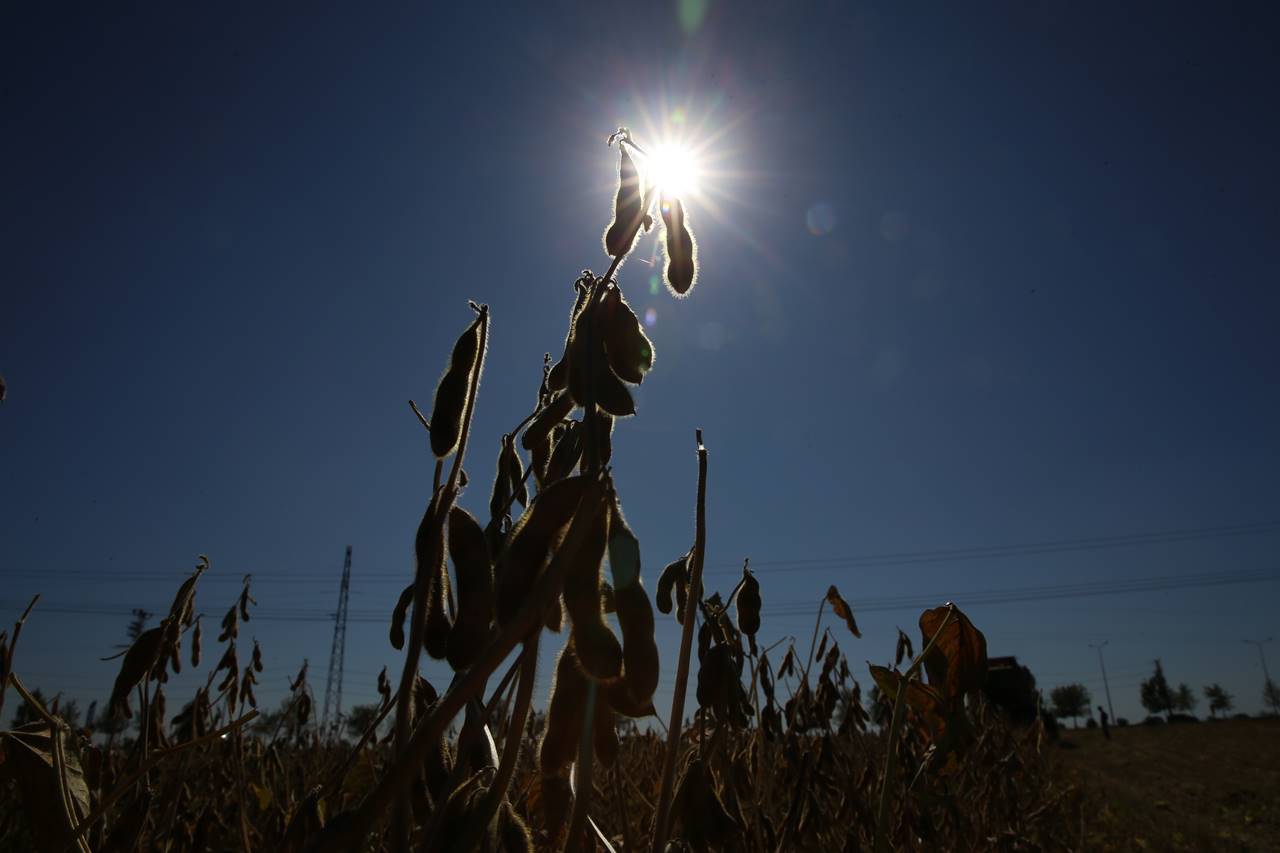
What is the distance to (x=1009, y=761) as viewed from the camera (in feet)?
13.5

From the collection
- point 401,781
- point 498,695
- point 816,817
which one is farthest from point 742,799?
point 401,781

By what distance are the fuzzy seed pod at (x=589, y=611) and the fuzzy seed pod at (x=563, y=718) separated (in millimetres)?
108

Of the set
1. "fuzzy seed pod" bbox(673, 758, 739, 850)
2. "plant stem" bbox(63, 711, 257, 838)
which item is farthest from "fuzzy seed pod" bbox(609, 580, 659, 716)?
"fuzzy seed pod" bbox(673, 758, 739, 850)

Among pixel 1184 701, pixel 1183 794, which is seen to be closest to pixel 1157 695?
pixel 1184 701

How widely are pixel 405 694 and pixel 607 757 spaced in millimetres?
196

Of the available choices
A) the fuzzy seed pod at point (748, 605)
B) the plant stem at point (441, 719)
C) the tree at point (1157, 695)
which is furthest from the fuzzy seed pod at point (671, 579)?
the tree at point (1157, 695)

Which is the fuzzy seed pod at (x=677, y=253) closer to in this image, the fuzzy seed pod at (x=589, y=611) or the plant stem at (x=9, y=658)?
the fuzzy seed pod at (x=589, y=611)

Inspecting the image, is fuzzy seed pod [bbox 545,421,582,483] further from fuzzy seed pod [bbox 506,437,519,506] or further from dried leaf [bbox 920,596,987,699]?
dried leaf [bbox 920,596,987,699]

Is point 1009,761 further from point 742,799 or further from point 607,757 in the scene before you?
point 607,757

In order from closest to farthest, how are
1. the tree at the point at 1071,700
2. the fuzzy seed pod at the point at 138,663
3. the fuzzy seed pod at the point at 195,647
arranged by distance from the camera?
the fuzzy seed pod at the point at 138,663
the fuzzy seed pod at the point at 195,647
the tree at the point at 1071,700

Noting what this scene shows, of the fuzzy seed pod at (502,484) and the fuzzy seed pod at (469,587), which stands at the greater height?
the fuzzy seed pod at (502,484)

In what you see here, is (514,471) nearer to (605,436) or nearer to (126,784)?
(605,436)

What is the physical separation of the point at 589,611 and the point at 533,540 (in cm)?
6

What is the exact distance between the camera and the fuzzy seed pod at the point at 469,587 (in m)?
0.60
